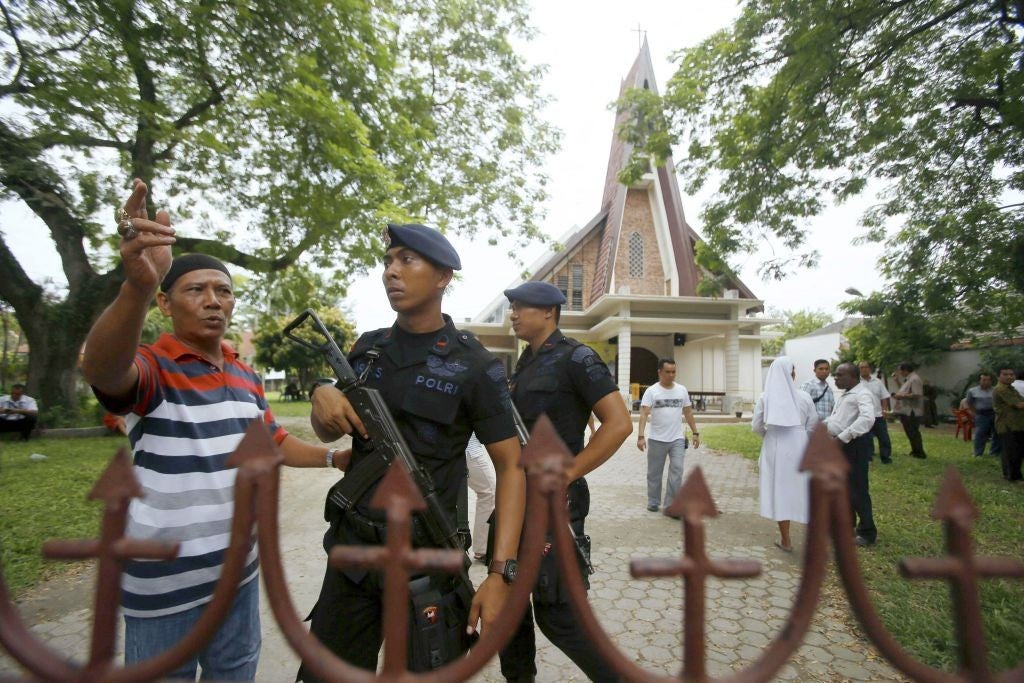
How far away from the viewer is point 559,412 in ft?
8.47

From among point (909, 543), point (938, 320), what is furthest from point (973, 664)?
point (938, 320)

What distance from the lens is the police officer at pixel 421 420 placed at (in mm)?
1612

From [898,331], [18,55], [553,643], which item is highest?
[18,55]

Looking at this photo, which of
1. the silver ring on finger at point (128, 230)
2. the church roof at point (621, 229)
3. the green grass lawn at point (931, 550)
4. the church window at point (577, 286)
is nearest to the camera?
the silver ring on finger at point (128, 230)

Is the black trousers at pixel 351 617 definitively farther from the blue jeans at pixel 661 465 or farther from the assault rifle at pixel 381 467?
the blue jeans at pixel 661 465

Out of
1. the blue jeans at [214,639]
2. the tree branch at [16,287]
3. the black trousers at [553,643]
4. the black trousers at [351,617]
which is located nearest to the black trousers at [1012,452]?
the black trousers at [553,643]

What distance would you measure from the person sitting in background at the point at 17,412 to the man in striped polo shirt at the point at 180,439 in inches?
448

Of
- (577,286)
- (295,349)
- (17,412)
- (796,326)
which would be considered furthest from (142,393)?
(796,326)

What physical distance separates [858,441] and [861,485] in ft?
1.51

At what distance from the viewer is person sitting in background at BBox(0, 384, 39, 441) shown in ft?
30.9

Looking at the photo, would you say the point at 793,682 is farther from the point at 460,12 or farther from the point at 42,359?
the point at 42,359

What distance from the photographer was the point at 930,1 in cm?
615

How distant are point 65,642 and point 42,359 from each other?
1092 centimetres

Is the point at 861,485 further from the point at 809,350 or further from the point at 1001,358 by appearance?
the point at 809,350
